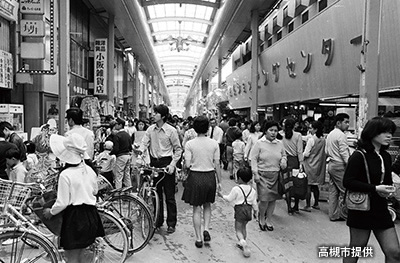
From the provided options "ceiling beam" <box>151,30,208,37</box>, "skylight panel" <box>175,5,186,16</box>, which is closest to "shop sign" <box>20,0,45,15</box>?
"skylight panel" <box>175,5,186,16</box>

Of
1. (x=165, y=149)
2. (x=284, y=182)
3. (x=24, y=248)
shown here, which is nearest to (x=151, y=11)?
(x=165, y=149)

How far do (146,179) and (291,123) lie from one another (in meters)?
2.90

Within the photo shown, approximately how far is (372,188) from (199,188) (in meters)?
2.33

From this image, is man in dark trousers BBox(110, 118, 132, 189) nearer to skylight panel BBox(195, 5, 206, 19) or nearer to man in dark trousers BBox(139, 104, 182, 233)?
man in dark trousers BBox(139, 104, 182, 233)

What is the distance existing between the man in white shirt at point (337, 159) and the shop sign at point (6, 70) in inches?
288

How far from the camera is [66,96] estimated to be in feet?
31.2

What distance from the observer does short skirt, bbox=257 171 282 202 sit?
18.5ft

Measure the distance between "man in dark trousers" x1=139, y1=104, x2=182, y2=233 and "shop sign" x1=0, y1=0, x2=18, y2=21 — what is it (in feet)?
17.5

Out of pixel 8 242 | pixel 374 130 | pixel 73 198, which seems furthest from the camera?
pixel 8 242

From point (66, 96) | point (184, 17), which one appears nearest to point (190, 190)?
point (66, 96)

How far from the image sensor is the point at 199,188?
496 cm

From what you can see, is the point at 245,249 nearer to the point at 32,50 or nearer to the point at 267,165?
the point at 267,165

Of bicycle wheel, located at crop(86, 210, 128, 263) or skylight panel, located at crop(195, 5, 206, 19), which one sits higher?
skylight panel, located at crop(195, 5, 206, 19)

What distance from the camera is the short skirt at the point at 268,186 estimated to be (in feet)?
18.5
